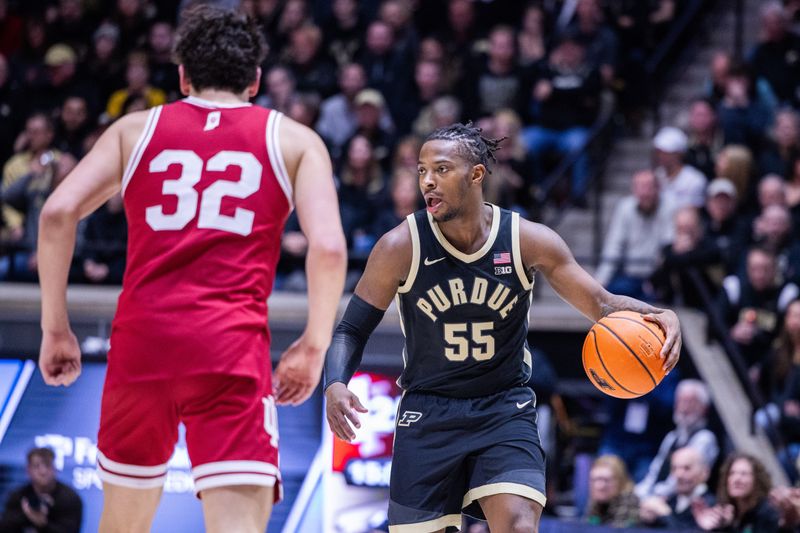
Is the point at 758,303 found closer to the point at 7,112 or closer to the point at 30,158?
the point at 30,158

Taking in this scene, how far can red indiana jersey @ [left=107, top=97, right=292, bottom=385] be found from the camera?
4.04 meters

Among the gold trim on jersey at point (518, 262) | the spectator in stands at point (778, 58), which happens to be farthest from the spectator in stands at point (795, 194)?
the gold trim on jersey at point (518, 262)

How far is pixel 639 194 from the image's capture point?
10.3 meters

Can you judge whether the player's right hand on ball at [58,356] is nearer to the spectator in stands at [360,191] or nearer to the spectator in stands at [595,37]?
the spectator in stands at [360,191]

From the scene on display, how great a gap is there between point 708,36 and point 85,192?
1051 centimetres

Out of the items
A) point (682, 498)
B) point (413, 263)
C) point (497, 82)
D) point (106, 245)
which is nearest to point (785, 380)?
point (682, 498)

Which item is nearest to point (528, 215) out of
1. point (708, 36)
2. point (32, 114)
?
point (708, 36)

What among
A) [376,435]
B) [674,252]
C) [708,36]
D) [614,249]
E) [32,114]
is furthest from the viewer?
[708,36]

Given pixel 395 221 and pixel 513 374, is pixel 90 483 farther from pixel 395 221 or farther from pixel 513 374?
pixel 513 374

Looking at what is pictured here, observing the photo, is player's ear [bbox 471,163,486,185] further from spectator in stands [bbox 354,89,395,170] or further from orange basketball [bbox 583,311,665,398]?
spectator in stands [bbox 354,89,395,170]

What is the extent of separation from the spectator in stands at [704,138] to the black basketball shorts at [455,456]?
6245 millimetres

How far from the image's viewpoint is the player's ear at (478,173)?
518 cm

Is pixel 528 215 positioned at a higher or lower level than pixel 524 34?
lower

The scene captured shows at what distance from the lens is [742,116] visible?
10836 mm
